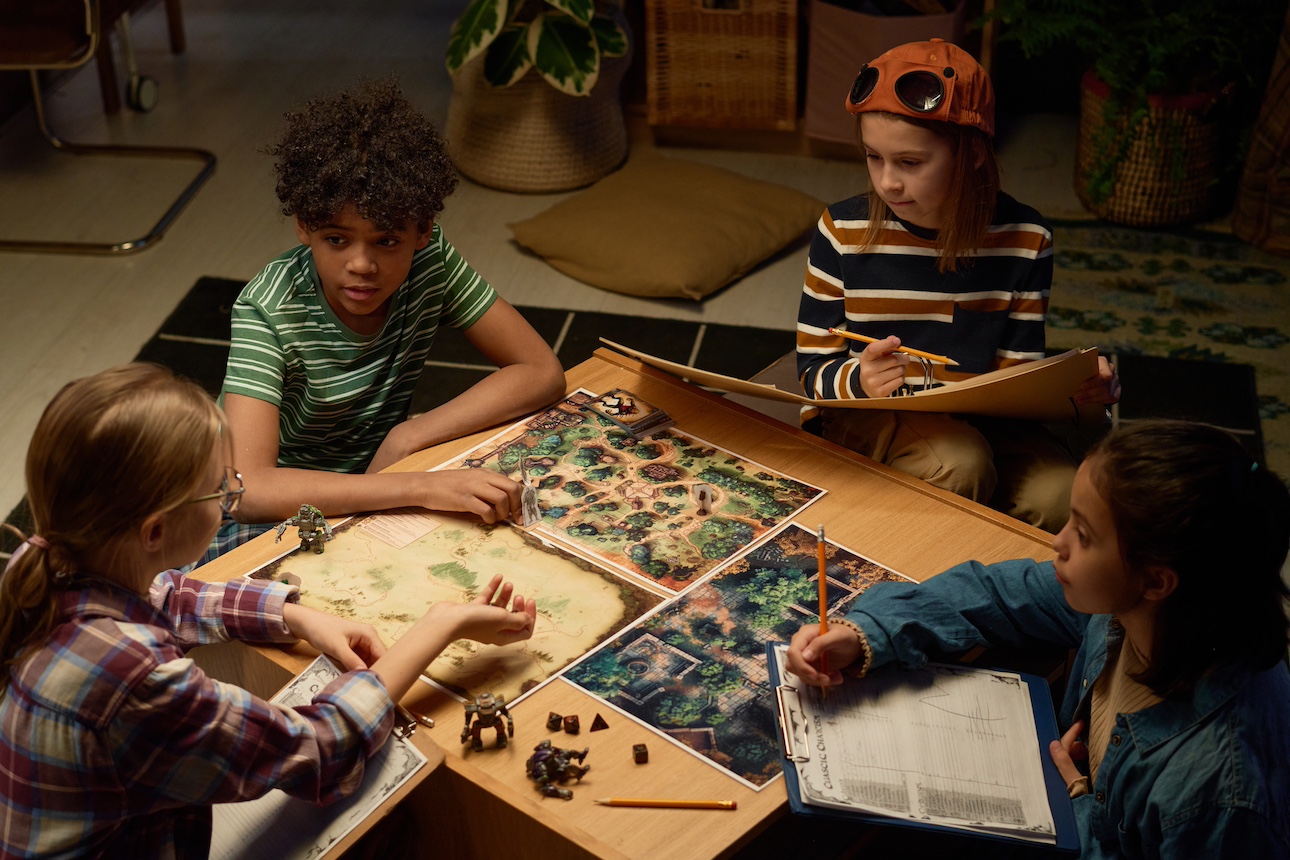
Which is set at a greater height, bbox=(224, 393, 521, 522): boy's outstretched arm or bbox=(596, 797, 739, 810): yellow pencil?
bbox=(224, 393, 521, 522): boy's outstretched arm

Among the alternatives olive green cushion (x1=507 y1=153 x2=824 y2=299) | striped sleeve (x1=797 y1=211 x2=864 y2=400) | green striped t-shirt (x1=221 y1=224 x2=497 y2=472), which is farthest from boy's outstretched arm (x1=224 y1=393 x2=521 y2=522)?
olive green cushion (x1=507 y1=153 x2=824 y2=299)

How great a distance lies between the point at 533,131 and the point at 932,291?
210 cm

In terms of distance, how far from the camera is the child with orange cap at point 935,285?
Answer: 187 centimetres

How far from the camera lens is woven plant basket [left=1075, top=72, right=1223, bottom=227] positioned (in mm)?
3521

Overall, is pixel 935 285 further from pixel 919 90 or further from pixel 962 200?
pixel 919 90

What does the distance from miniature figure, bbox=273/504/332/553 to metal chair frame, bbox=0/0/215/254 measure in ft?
7.29

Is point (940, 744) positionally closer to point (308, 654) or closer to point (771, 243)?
point (308, 654)

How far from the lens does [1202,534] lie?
1.30 m

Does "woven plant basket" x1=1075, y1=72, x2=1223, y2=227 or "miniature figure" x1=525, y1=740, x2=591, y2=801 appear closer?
"miniature figure" x1=525, y1=740, x2=591, y2=801

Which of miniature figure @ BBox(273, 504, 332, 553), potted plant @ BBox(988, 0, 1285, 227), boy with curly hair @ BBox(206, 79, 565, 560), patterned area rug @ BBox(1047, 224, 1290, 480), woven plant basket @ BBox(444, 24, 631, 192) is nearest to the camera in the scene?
miniature figure @ BBox(273, 504, 332, 553)

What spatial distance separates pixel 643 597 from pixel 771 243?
2152mm

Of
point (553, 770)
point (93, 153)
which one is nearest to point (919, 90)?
point (553, 770)

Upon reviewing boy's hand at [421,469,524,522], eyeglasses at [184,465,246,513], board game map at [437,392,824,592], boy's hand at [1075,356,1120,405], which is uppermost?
eyeglasses at [184,465,246,513]

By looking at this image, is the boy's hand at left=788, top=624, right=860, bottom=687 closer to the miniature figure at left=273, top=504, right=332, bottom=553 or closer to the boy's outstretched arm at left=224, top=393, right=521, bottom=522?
the boy's outstretched arm at left=224, top=393, right=521, bottom=522
